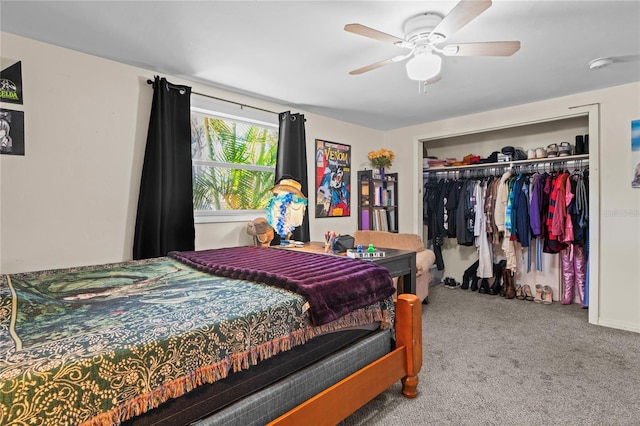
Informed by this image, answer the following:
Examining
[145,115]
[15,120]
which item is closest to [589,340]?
[145,115]

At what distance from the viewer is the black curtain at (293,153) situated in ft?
11.4

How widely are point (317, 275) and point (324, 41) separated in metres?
1.59

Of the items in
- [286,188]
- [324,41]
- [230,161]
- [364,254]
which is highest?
[324,41]

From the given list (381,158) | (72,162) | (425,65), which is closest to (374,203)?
(381,158)

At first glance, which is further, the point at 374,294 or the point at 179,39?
the point at 179,39

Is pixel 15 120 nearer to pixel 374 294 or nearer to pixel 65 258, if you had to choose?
pixel 65 258

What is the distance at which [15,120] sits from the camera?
6.89ft

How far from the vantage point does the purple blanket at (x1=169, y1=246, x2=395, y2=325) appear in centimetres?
140

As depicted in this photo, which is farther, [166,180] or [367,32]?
[166,180]

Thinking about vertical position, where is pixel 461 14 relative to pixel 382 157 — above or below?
above

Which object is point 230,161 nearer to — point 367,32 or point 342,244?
point 342,244

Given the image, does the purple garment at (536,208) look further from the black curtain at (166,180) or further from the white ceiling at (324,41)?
the black curtain at (166,180)

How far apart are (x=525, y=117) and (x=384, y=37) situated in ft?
8.94

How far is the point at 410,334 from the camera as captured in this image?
5.97 ft
